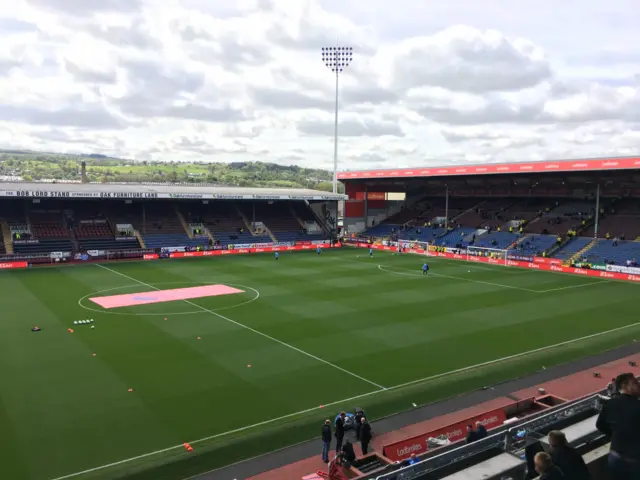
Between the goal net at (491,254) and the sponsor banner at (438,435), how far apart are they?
38215 mm

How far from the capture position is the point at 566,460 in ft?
16.4

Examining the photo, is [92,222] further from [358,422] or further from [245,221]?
[358,422]

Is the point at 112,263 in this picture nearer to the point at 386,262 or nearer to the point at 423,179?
the point at 386,262

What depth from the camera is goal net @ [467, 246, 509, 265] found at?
51688 mm

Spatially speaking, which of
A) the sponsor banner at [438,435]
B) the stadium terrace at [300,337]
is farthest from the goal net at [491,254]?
the sponsor banner at [438,435]

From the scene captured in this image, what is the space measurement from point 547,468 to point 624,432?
1.23 metres

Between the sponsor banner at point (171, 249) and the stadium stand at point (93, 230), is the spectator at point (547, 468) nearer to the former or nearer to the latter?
the sponsor banner at point (171, 249)

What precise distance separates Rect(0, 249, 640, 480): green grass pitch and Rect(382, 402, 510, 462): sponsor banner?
2.66 metres

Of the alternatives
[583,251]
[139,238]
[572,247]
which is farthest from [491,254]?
[139,238]

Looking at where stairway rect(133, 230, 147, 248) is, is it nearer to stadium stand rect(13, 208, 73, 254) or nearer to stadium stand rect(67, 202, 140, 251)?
stadium stand rect(67, 202, 140, 251)

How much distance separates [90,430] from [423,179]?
58.8 metres

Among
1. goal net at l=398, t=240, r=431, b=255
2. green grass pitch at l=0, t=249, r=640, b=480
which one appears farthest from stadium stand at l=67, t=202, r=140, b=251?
goal net at l=398, t=240, r=431, b=255

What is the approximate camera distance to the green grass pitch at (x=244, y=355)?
1416 centimetres

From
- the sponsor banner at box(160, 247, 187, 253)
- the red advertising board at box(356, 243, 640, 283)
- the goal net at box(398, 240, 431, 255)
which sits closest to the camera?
the red advertising board at box(356, 243, 640, 283)
